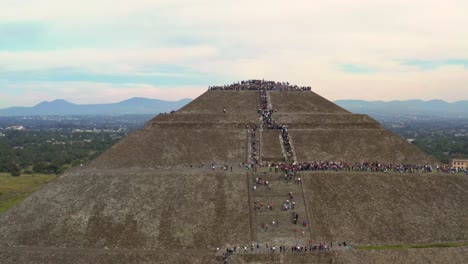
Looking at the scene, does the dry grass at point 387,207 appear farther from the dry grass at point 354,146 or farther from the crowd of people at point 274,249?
the dry grass at point 354,146

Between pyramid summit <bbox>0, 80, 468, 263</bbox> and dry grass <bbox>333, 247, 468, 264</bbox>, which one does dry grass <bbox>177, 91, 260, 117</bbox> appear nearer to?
pyramid summit <bbox>0, 80, 468, 263</bbox>

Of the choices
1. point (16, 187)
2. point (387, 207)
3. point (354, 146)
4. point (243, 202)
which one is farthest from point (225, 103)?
point (16, 187)

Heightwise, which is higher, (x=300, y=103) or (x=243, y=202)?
(x=300, y=103)

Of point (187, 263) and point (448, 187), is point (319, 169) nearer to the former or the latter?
point (448, 187)

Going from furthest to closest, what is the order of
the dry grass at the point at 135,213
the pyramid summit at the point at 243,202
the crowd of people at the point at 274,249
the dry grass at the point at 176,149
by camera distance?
the dry grass at the point at 176,149 → the dry grass at the point at 135,213 → the pyramid summit at the point at 243,202 → the crowd of people at the point at 274,249

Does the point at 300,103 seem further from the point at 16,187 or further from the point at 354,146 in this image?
the point at 16,187

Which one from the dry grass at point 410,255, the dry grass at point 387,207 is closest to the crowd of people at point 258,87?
the dry grass at point 387,207
